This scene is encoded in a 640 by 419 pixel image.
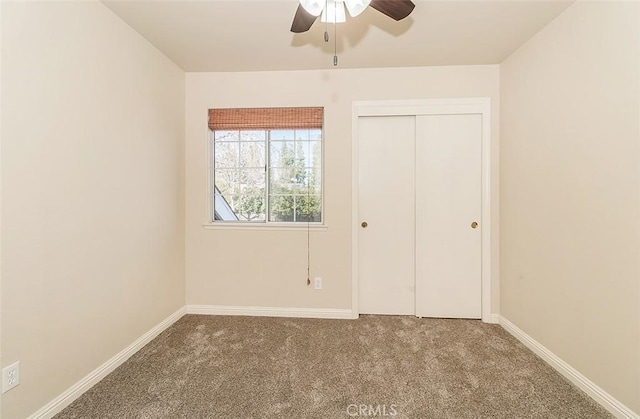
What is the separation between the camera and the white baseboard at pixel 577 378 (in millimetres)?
1453

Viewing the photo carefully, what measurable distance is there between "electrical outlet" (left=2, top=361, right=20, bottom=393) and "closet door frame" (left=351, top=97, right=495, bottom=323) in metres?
2.23

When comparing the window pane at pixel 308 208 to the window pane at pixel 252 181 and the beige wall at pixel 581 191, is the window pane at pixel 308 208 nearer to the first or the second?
the window pane at pixel 252 181

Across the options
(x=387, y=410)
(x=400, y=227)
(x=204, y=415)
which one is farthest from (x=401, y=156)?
(x=204, y=415)

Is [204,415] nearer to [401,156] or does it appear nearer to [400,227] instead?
[400,227]

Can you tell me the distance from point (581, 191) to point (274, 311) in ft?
8.48

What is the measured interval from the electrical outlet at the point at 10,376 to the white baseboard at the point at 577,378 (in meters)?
3.10

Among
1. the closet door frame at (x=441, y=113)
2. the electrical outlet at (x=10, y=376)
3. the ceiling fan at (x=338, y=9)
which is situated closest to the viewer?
the electrical outlet at (x=10, y=376)

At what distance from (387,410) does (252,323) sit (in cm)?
144

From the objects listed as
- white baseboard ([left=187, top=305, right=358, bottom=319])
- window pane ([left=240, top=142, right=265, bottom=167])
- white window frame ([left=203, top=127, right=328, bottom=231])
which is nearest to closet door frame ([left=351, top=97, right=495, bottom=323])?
white baseboard ([left=187, top=305, right=358, bottom=319])

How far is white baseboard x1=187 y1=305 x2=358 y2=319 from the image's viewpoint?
2656 millimetres

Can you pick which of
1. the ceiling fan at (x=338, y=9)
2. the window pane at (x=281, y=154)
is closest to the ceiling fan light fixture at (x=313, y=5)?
the ceiling fan at (x=338, y=9)

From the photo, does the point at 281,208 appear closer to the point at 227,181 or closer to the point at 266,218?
the point at 266,218

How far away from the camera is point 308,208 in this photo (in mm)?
2771

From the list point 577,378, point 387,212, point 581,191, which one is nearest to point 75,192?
point 387,212
